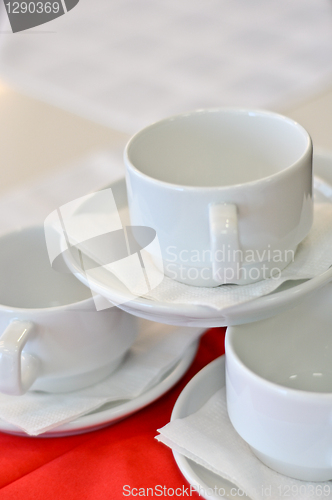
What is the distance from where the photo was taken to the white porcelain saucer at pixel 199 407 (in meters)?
0.20

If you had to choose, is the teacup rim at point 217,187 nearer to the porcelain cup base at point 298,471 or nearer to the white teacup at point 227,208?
the white teacup at point 227,208

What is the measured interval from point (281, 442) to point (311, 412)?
22 millimetres

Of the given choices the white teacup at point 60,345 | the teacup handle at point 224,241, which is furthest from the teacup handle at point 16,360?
the teacup handle at point 224,241

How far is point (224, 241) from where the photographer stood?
0.53 ft

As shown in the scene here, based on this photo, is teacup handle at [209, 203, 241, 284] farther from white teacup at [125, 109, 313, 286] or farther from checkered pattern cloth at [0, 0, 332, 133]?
checkered pattern cloth at [0, 0, 332, 133]

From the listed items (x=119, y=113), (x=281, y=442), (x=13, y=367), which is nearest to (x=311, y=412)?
(x=281, y=442)

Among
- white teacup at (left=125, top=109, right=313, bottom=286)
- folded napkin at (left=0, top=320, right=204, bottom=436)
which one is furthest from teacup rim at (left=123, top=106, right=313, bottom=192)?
folded napkin at (left=0, top=320, right=204, bottom=436)

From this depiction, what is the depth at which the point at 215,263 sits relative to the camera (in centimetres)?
17

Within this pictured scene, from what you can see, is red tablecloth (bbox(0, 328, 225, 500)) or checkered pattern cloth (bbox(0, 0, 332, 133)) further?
checkered pattern cloth (bbox(0, 0, 332, 133))

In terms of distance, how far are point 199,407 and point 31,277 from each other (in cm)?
15

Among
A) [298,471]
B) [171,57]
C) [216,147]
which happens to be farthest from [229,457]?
[171,57]

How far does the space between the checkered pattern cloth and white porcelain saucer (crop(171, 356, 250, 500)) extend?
0.17 meters

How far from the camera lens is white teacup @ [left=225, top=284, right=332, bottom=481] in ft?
0.60

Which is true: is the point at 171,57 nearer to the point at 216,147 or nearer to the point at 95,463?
the point at 216,147
